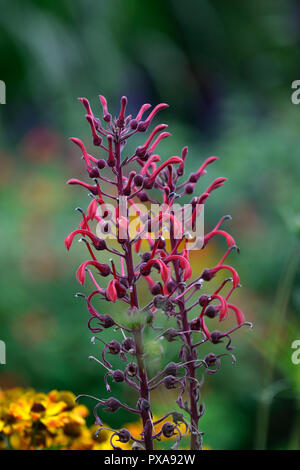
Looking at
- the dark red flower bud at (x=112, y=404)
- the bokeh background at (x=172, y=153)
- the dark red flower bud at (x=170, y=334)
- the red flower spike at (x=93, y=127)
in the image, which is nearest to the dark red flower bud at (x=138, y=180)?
the red flower spike at (x=93, y=127)

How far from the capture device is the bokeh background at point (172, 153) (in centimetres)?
212

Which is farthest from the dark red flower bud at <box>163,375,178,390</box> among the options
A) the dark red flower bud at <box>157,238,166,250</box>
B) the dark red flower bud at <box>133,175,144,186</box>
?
the dark red flower bud at <box>133,175,144,186</box>

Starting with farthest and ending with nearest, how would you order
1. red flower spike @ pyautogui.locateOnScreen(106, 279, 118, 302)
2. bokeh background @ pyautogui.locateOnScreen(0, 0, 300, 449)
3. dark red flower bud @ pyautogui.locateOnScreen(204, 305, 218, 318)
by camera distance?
bokeh background @ pyautogui.locateOnScreen(0, 0, 300, 449) < dark red flower bud @ pyautogui.locateOnScreen(204, 305, 218, 318) < red flower spike @ pyautogui.locateOnScreen(106, 279, 118, 302)

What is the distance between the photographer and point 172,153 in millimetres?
3408

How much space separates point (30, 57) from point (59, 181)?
236 cm

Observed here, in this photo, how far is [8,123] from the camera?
529 cm

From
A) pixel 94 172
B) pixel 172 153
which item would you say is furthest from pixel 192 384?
pixel 172 153

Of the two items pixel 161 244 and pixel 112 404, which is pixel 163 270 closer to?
pixel 161 244

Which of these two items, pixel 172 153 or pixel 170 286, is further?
pixel 172 153

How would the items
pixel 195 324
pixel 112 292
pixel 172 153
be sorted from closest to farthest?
pixel 112 292 < pixel 195 324 < pixel 172 153

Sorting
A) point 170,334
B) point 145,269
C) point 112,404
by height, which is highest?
point 145,269

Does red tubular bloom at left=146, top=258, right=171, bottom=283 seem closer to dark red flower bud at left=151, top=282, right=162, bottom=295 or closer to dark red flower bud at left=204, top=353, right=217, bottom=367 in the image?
dark red flower bud at left=151, top=282, right=162, bottom=295

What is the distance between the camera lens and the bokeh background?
6.97 feet

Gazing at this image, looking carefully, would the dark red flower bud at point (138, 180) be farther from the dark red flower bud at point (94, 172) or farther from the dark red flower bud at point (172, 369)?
the dark red flower bud at point (172, 369)
